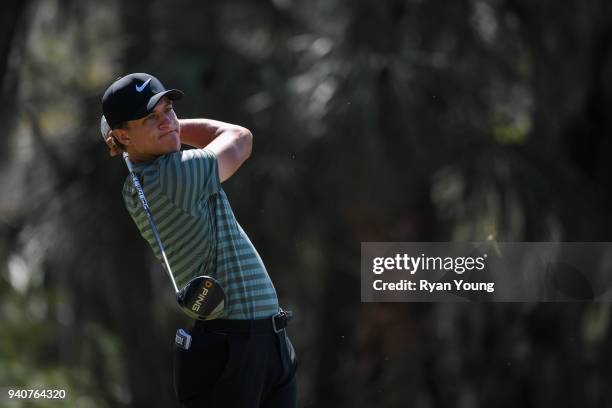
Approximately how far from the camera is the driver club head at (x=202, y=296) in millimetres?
2678

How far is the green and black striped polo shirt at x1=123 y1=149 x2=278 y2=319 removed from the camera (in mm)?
2773

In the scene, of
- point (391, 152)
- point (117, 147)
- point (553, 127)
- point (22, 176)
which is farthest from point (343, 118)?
point (117, 147)

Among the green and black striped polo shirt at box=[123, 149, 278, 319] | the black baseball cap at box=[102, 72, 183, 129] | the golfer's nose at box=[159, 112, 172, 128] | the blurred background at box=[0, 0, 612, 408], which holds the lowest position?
the green and black striped polo shirt at box=[123, 149, 278, 319]

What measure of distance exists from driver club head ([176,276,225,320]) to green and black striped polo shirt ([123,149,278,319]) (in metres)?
0.10

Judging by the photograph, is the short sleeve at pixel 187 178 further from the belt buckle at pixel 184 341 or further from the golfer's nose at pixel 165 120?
the belt buckle at pixel 184 341

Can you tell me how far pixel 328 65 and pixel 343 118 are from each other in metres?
0.54

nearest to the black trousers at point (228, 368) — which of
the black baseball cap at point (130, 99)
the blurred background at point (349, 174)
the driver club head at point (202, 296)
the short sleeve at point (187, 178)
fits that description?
the driver club head at point (202, 296)

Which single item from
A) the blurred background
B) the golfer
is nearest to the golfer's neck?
the golfer

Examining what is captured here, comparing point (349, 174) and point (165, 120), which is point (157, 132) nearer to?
point (165, 120)

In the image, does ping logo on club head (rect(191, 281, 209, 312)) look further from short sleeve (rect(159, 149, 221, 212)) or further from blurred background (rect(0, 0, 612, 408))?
blurred background (rect(0, 0, 612, 408))

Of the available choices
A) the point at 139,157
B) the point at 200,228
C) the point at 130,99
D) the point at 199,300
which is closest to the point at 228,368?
the point at 199,300

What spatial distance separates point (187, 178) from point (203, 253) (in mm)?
195

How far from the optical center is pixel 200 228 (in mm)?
2803

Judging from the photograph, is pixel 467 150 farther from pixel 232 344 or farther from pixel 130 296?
pixel 232 344
